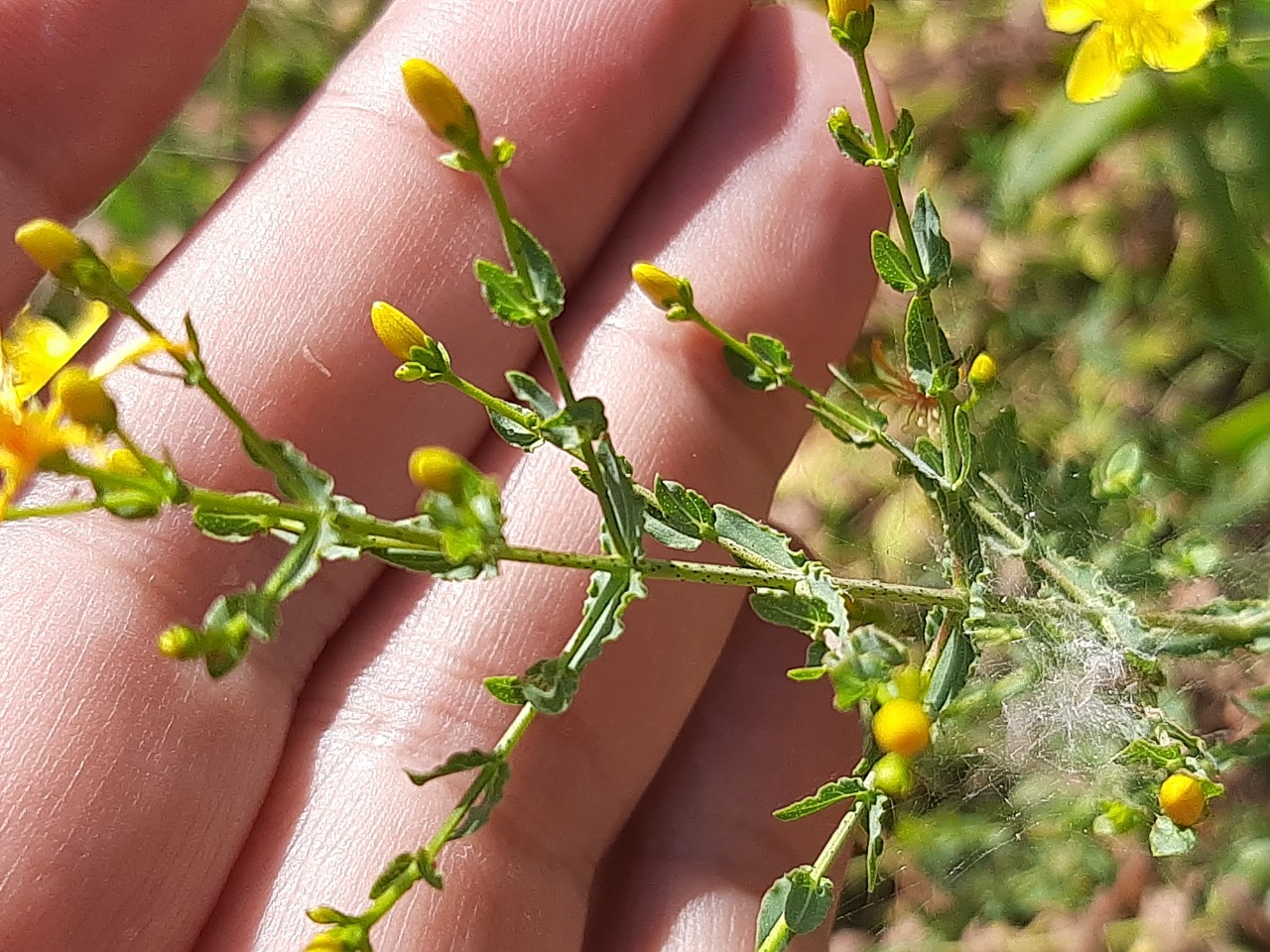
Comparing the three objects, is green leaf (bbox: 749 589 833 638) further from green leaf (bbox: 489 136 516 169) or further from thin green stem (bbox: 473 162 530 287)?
green leaf (bbox: 489 136 516 169)

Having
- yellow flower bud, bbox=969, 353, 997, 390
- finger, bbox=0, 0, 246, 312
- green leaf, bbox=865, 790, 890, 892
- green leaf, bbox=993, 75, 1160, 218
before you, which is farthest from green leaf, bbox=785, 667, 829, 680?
green leaf, bbox=993, 75, 1160, 218

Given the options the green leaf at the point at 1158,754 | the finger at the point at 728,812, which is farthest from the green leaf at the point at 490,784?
the finger at the point at 728,812

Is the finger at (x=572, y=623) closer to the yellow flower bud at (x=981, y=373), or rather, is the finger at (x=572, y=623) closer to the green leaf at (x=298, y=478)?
the yellow flower bud at (x=981, y=373)

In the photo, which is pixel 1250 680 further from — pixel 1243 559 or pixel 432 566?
pixel 432 566

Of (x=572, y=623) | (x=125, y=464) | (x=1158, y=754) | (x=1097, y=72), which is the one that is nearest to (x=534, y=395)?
(x=125, y=464)

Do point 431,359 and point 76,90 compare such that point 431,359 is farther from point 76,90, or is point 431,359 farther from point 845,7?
point 76,90

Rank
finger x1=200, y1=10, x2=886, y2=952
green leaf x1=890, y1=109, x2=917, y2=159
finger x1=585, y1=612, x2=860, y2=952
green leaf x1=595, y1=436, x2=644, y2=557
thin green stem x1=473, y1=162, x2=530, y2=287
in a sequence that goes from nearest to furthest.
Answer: thin green stem x1=473, y1=162, x2=530, y2=287 → green leaf x1=595, y1=436, x2=644, y2=557 → green leaf x1=890, y1=109, x2=917, y2=159 → finger x1=200, y1=10, x2=886, y2=952 → finger x1=585, y1=612, x2=860, y2=952
